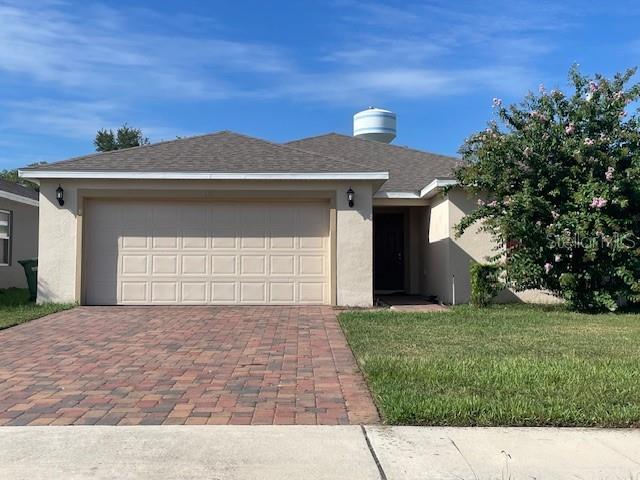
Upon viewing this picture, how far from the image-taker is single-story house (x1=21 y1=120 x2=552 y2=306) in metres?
12.7

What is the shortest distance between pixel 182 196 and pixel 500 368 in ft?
28.1

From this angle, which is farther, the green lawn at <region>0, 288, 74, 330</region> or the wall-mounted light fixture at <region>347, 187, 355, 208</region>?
the wall-mounted light fixture at <region>347, 187, 355, 208</region>

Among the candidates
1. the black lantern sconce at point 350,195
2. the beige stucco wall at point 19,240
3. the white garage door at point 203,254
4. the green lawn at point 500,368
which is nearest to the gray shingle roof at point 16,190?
the beige stucco wall at point 19,240

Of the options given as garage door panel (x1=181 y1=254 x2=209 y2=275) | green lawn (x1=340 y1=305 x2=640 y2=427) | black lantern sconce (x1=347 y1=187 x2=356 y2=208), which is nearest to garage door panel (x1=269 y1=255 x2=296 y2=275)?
garage door panel (x1=181 y1=254 x2=209 y2=275)

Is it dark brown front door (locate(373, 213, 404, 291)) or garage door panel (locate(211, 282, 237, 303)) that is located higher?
dark brown front door (locate(373, 213, 404, 291))

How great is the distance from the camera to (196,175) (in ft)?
41.2

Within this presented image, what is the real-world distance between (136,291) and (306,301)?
3.81 metres

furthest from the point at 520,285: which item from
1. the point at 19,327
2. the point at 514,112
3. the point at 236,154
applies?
the point at 19,327

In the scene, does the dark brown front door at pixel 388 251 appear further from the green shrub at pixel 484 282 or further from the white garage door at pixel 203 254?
the green shrub at pixel 484 282

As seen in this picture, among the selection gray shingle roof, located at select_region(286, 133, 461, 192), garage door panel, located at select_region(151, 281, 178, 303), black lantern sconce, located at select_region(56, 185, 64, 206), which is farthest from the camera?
gray shingle roof, located at select_region(286, 133, 461, 192)

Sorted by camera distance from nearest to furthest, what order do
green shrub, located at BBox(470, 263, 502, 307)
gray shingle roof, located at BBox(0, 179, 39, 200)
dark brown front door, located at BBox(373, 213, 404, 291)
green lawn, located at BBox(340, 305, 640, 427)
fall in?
green lawn, located at BBox(340, 305, 640, 427)
green shrub, located at BBox(470, 263, 502, 307)
gray shingle roof, located at BBox(0, 179, 39, 200)
dark brown front door, located at BBox(373, 213, 404, 291)

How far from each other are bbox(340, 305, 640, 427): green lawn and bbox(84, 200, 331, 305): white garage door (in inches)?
103

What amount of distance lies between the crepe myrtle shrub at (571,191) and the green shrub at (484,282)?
1.16 ft

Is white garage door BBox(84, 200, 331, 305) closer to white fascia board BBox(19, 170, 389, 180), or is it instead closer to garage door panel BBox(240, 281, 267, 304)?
garage door panel BBox(240, 281, 267, 304)
